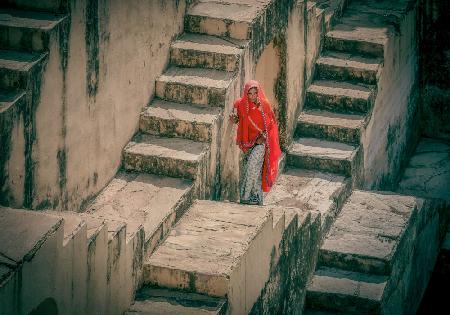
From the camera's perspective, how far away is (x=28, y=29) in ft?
21.5

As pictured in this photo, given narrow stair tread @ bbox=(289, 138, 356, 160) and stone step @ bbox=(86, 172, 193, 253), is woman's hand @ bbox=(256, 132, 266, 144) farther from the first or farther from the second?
narrow stair tread @ bbox=(289, 138, 356, 160)

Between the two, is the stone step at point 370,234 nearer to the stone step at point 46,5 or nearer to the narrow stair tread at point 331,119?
the narrow stair tread at point 331,119

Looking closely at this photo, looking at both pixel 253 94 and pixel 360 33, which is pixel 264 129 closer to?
pixel 253 94

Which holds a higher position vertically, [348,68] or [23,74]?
[23,74]

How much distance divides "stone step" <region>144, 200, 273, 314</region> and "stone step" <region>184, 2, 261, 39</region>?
1.96m

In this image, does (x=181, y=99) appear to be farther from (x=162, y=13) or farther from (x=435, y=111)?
(x=435, y=111)

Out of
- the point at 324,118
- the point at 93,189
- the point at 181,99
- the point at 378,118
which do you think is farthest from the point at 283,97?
the point at 93,189

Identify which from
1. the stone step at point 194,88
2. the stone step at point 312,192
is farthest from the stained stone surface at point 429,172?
the stone step at point 194,88

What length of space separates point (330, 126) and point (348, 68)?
894 millimetres

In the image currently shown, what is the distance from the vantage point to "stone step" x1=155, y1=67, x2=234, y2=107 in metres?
8.33

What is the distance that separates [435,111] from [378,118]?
106 inches

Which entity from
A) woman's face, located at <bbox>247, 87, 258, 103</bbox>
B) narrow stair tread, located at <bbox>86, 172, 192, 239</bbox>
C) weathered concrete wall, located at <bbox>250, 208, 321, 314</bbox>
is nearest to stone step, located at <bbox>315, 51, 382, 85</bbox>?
weathered concrete wall, located at <bbox>250, 208, 321, 314</bbox>

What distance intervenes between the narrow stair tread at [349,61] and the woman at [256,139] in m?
3.14

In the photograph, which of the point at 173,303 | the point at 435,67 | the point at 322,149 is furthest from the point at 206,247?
the point at 435,67
